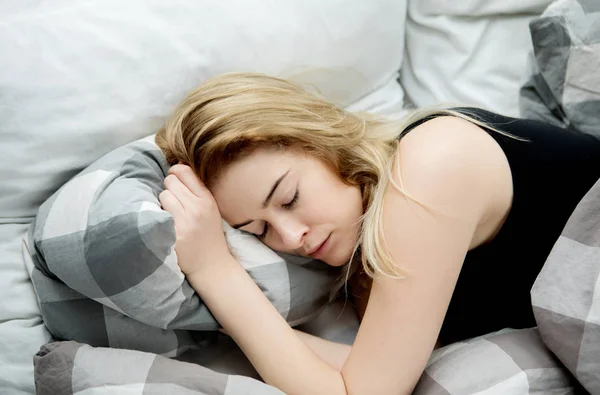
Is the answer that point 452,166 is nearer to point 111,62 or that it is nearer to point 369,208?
point 369,208

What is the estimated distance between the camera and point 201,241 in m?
0.93

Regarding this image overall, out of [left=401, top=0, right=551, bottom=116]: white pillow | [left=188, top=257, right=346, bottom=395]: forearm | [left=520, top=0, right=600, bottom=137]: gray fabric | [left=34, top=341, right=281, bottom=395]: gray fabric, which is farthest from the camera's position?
[left=401, top=0, right=551, bottom=116]: white pillow

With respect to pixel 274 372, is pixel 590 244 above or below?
above

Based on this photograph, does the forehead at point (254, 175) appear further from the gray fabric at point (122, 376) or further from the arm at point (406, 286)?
the gray fabric at point (122, 376)

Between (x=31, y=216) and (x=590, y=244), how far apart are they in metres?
0.84

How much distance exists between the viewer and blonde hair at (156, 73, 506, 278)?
3.00ft

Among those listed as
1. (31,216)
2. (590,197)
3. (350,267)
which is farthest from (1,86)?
(590,197)

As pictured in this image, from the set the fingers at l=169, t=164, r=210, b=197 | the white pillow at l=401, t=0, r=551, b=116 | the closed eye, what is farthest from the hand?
the white pillow at l=401, t=0, r=551, b=116

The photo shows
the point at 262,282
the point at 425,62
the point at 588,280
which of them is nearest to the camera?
the point at 588,280

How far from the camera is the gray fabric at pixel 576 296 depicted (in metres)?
0.84

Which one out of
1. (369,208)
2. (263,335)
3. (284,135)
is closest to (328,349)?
(263,335)

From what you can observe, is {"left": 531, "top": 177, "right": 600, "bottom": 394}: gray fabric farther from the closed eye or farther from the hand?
the hand

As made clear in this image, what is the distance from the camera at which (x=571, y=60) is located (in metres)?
1.09

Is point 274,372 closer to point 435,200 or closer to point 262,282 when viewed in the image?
point 262,282
